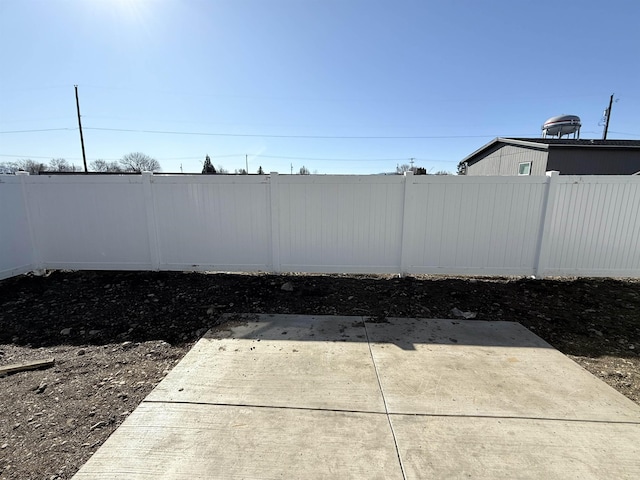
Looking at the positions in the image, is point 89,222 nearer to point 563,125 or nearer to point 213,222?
point 213,222

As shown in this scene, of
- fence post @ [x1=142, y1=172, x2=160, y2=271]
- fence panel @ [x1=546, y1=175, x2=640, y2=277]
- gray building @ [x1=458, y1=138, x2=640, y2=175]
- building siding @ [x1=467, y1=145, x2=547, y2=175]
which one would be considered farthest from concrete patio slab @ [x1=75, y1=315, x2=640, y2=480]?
building siding @ [x1=467, y1=145, x2=547, y2=175]

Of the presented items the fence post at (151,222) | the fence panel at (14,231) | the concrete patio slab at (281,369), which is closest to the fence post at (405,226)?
the concrete patio slab at (281,369)

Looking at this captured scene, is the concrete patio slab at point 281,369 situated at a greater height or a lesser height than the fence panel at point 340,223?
lesser

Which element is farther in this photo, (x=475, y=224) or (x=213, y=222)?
(x=213, y=222)

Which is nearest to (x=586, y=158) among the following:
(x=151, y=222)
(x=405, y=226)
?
(x=405, y=226)

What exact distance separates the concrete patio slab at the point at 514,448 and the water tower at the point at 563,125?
2506 centimetres

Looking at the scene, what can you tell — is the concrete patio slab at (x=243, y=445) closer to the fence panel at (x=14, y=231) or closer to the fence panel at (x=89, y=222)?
the fence panel at (x=89, y=222)

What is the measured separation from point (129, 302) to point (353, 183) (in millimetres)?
3764

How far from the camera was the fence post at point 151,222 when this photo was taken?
5414mm

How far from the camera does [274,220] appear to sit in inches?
213

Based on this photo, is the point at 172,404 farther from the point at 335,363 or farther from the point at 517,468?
the point at 517,468

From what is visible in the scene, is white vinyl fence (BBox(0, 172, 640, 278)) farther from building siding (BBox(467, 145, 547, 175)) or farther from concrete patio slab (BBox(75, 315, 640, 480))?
building siding (BBox(467, 145, 547, 175))

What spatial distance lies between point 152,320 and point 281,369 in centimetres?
210

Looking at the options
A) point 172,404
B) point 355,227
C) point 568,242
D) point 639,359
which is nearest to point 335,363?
point 172,404
